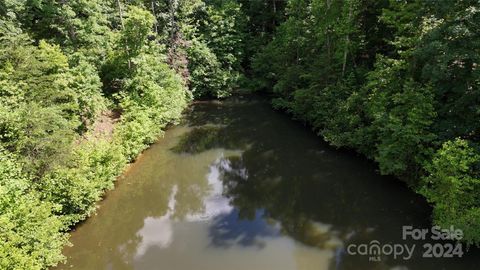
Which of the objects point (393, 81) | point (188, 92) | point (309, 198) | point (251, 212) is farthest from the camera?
point (188, 92)

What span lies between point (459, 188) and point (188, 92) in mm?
19937

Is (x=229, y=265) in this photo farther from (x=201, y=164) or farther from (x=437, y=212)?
(x=201, y=164)

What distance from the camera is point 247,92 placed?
31.5 m

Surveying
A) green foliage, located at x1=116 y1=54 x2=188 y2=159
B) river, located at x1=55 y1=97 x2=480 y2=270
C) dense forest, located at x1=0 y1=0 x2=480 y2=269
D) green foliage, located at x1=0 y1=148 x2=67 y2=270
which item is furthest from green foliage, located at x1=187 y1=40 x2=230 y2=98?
green foliage, located at x1=0 y1=148 x2=67 y2=270

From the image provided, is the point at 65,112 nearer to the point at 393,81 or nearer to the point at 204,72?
the point at 393,81

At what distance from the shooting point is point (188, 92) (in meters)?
28.0

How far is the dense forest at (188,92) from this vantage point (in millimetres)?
12125

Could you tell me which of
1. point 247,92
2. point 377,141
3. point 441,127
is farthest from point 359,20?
point 247,92

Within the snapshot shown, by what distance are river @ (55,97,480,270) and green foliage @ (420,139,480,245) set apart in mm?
1236

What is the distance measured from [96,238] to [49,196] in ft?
7.41

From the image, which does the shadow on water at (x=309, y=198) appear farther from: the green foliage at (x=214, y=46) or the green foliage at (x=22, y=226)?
the green foliage at (x=214, y=46)

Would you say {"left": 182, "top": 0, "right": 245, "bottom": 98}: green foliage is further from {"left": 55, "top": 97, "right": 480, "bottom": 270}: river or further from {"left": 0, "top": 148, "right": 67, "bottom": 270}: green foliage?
{"left": 0, "top": 148, "right": 67, "bottom": 270}: green foliage

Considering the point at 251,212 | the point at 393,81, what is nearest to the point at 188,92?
the point at 251,212

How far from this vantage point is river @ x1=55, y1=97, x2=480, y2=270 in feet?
41.3
